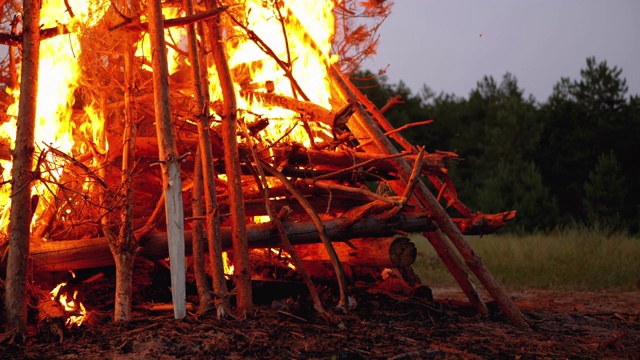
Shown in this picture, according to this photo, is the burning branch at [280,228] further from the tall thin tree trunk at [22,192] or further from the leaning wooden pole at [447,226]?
the tall thin tree trunk at [22,192]

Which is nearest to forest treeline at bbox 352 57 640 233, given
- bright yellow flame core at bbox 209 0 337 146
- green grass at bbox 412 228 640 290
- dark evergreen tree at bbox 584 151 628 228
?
dark evergreen tree at bbox 584 151 628 228

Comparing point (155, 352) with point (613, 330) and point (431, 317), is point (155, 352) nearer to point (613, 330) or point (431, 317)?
point (431, 317)

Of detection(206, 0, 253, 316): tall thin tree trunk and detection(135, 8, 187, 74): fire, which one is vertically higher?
detection(135, 8, 187, 74): fire

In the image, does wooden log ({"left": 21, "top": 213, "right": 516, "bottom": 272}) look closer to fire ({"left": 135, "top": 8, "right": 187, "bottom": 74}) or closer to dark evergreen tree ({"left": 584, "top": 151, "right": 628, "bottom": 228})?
fire ({"left": 135, "top": 8, "right": 187, "bottom": 74})

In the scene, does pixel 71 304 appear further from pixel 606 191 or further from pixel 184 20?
pixel 606 191

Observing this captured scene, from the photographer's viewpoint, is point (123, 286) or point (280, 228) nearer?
point (123, 286)

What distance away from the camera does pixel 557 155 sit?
26000mm

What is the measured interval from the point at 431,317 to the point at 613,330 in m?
1.70

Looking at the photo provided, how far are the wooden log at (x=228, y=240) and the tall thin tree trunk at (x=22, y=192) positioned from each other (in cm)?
45

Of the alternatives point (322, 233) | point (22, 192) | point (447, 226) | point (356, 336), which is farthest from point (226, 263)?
point (447, 226)

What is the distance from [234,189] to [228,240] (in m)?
0.55

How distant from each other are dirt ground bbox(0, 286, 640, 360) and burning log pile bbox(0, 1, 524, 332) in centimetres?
40

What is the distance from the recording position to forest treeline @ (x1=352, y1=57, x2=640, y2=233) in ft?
74.7

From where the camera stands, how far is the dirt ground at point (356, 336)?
4777 mm
